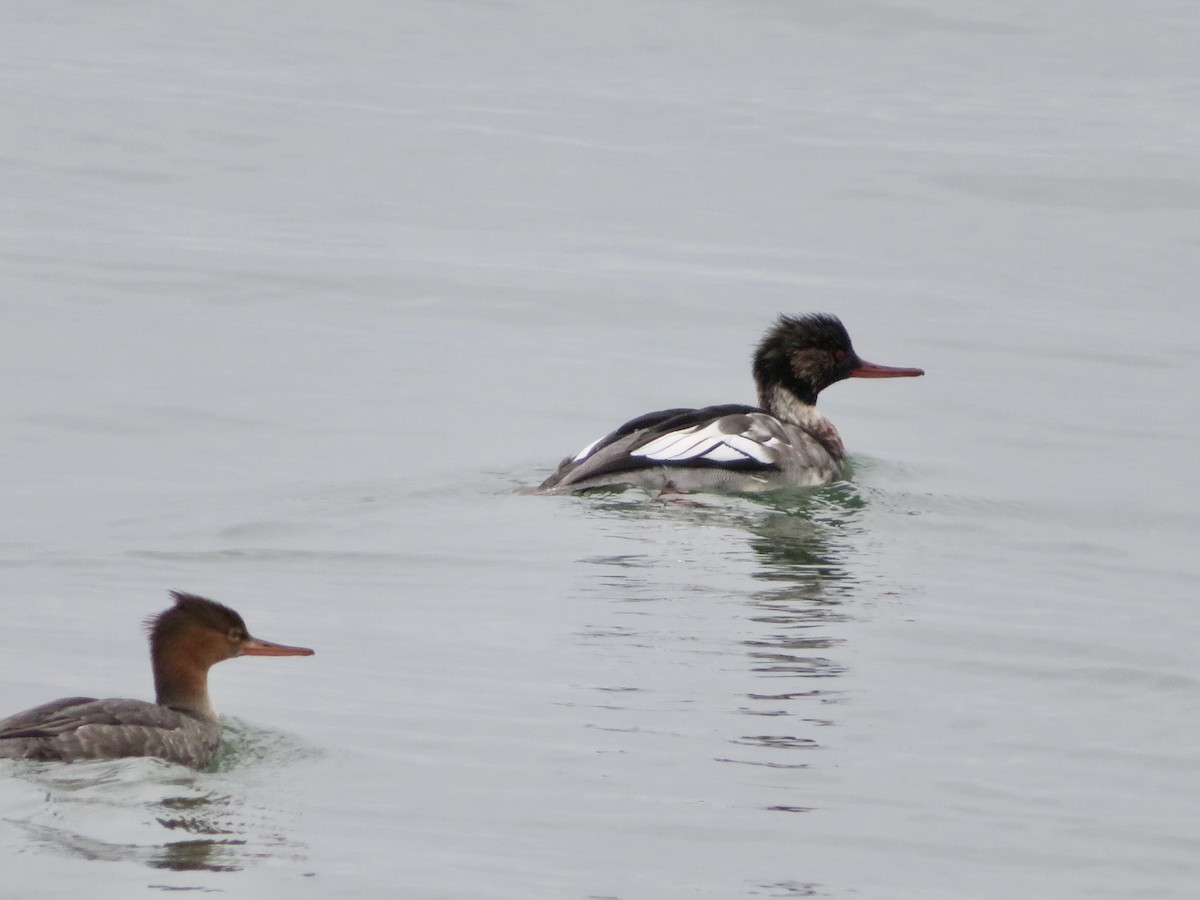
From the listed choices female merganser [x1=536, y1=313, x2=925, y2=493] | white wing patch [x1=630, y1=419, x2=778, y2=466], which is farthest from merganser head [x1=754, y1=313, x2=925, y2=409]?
white wing patch [x1=630, y1=419, x2=778, y2=466]

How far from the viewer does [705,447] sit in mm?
11344

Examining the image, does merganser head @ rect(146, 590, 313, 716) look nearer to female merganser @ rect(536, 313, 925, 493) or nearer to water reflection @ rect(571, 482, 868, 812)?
water reflection @ rect(571, 482, 868, 812)

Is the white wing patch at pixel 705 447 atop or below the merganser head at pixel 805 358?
below

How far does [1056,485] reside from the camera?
12625 millimetres

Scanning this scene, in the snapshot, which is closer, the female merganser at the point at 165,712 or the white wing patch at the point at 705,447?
the female merganser at the point at 165,712

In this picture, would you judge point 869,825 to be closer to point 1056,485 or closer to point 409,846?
point 409,846

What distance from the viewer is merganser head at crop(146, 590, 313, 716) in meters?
7.33

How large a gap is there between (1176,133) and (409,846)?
2281 centimetres

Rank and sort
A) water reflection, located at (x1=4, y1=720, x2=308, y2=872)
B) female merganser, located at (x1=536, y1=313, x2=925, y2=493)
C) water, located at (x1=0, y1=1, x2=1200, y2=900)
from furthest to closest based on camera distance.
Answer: female merganser, located at (x1=536, y1=313, x2=925, y2=493) → water, located at (x1=0, y1=1, x2=1200, y2=900) → water reflection, located at (x1=4, y1=720, x2=308, y2=872)

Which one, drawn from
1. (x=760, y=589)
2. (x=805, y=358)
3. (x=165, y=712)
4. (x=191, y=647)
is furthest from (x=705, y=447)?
(x=165, y=712)

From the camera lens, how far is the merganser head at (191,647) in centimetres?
733

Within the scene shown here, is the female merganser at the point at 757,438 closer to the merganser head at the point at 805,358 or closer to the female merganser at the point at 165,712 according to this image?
the merganser head at the point at 805,358

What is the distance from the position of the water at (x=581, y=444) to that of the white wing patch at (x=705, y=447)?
301 mm

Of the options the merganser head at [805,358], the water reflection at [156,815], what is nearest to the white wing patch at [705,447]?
the merganser head at [805,358]
